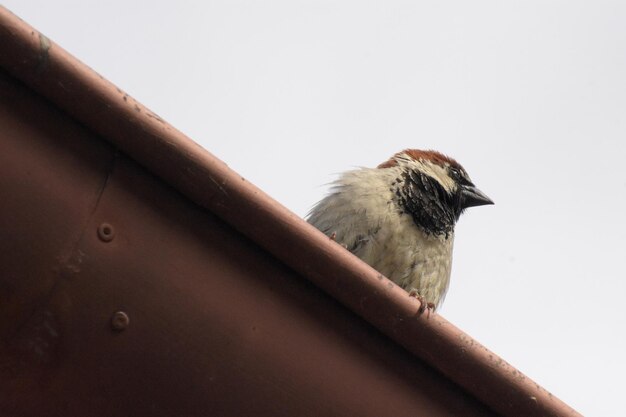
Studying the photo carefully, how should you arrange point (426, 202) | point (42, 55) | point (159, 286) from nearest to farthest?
point (42, 55) < point (159, 286) < point (426, 202)

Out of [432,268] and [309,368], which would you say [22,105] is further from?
[432,268]

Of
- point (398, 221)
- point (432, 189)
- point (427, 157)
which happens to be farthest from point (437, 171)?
point (398, 221)

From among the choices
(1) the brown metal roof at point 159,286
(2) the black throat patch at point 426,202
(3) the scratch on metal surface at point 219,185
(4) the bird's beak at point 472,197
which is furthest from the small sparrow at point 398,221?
(3) the scratch on metal surface at point 219,185

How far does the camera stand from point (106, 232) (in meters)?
1.55

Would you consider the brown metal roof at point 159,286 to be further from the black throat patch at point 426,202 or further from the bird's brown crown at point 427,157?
the bird's brown crown at point 427,157

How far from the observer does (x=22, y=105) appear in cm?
152

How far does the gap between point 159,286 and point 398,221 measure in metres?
1.69

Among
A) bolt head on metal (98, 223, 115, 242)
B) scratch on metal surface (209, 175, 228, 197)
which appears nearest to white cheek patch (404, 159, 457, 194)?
scratch on metal surface (209, 175, 228, 197)

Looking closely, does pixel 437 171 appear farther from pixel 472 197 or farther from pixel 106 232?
pixel 106 232

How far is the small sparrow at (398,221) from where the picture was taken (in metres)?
3.11

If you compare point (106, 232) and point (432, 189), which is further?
point (432, 189)

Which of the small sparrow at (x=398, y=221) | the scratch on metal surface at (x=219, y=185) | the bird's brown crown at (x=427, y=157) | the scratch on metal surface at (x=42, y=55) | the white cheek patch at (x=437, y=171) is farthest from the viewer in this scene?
the bird's brown crown at (x=427, y=157)

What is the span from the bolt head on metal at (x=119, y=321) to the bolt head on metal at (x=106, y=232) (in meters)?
0.13

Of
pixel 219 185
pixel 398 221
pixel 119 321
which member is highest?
pixel 398 221
